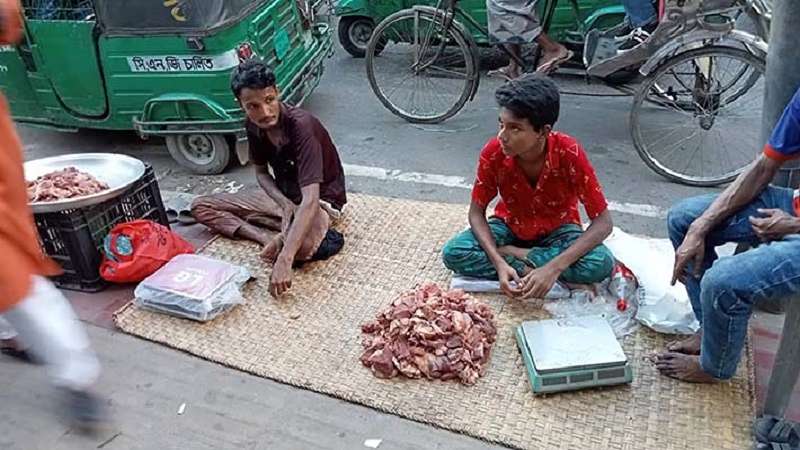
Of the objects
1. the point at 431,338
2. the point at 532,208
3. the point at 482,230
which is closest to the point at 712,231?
the point at 532,208

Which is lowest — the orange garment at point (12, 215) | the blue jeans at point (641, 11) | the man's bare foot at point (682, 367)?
the man's bare foot at point (682, 367)

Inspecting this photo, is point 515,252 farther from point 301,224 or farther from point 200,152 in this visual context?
point 200,152

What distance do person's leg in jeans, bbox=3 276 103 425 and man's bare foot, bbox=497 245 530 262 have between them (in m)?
1.70

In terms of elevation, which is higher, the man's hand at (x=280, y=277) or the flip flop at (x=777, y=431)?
the man's hand at (x=280, y=277)

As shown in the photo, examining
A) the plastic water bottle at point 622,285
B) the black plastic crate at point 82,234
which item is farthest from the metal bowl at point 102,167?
the plastic water bottle at point 622,285

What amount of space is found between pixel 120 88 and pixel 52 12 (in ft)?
2.30

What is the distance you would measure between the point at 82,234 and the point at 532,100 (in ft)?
6.87

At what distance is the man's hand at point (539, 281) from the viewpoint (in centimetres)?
282

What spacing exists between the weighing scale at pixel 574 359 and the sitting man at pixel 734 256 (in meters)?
0.20

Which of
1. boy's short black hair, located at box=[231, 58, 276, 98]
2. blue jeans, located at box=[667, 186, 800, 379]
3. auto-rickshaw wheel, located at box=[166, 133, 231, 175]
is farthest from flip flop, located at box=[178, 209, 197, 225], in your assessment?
blue jeans, located at box=[667, 186, 800, 379]

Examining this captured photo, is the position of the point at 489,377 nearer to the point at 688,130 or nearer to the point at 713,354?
the point at 713,354

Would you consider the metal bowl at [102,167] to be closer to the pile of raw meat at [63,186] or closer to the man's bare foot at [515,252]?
the pile of raw meat at [63,186]

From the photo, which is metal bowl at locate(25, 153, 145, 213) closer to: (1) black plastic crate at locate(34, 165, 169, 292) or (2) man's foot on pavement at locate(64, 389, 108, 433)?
(1) black plastic crate at locate(34, 165, 169, 292)

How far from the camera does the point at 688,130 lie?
4.47m
